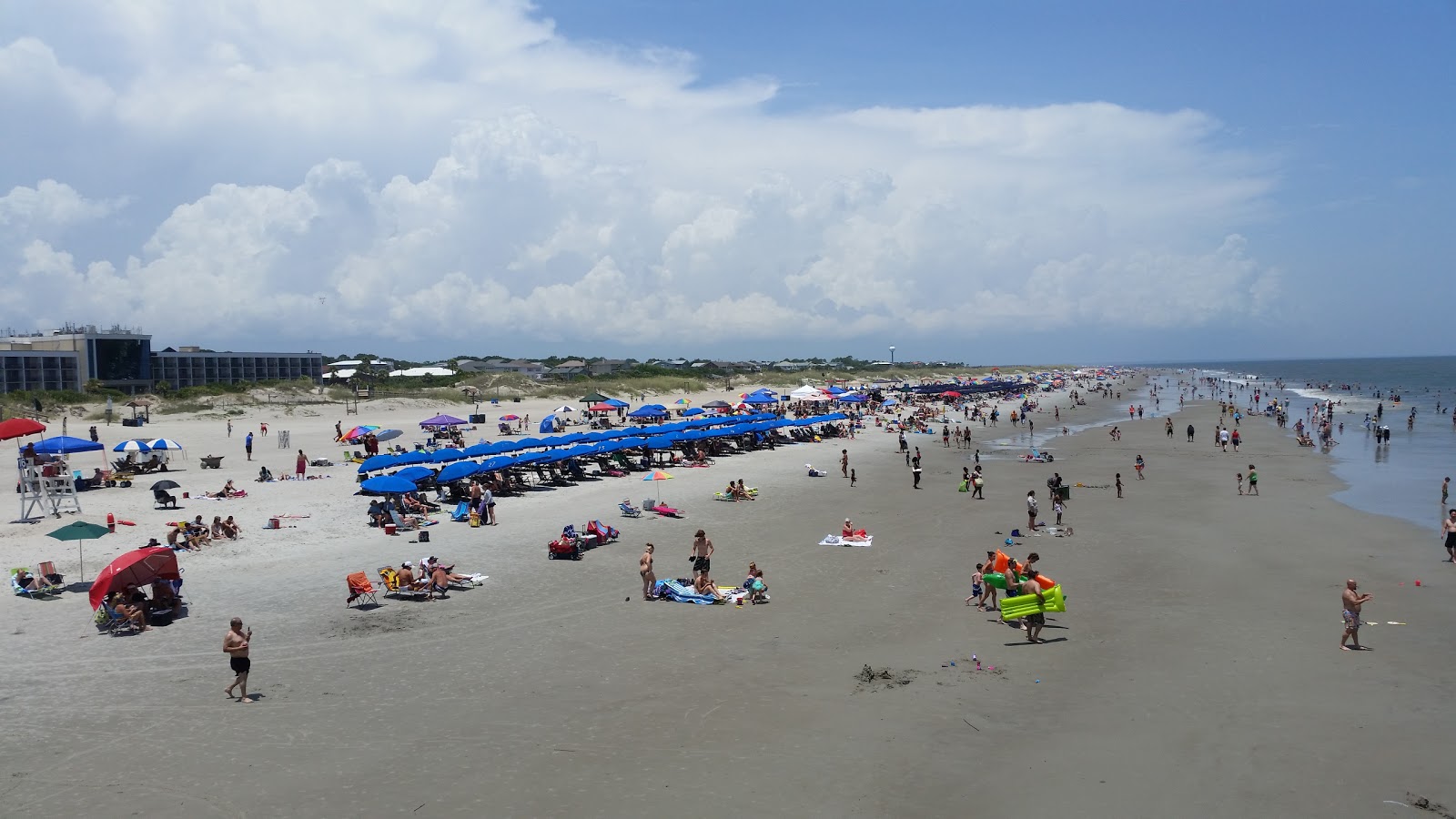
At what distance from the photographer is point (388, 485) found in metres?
19.0

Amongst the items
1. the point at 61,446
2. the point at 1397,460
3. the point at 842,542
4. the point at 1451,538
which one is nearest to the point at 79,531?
the point at 61,446

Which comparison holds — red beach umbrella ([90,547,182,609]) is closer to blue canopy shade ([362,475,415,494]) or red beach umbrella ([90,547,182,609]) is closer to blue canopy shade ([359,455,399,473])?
blue canopy shade ([362,475,415,494])

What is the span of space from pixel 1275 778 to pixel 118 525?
71.7ft

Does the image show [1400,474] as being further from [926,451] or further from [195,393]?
[195,393]

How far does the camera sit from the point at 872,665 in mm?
10961

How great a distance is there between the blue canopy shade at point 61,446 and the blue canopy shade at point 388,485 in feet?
34.3

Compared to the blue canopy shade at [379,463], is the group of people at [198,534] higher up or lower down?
lower down

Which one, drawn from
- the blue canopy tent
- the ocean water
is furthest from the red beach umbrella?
the ocean water

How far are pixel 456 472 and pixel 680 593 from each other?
1058 cm

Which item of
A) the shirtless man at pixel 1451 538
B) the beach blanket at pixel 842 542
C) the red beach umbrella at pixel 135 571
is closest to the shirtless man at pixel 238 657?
the red beach umbrella at pixel 135 571

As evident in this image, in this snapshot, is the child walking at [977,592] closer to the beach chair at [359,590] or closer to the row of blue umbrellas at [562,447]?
the beach chair at [359,590]

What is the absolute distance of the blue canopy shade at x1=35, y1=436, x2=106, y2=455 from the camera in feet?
74.5

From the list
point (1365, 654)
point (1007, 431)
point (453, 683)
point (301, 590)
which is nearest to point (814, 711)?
point (453, 683)

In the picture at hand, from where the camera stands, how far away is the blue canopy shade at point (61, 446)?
2272 cm
